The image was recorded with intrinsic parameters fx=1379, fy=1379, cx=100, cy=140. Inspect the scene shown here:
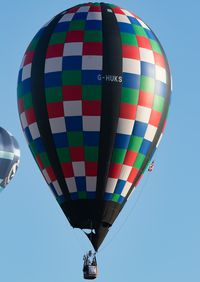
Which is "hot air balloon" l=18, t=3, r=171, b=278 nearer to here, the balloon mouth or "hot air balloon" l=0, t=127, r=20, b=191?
the balloon mouth

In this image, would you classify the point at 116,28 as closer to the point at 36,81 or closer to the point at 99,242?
the point at 36,81

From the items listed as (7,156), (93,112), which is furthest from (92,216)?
(7,156)


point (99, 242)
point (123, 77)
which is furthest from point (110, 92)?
point (99, 242)

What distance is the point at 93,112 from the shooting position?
1674 inches

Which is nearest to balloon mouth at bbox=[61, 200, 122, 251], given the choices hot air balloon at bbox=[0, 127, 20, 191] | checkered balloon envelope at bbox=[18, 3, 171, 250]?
checkered balloon envelope at bbox=[18, 3, 171, 250]

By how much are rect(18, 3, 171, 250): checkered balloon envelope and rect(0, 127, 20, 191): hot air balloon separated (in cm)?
1344

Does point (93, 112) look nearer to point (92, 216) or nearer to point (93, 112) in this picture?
point (93, 112)

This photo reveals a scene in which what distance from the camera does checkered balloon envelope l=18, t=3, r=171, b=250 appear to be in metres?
42.6

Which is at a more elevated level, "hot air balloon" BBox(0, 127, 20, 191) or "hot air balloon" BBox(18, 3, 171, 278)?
"hot air balloon" BBox(0, 127, 20, 191)

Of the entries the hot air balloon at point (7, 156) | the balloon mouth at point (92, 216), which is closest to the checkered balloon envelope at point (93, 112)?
the balloon mouth at point (92, 216)

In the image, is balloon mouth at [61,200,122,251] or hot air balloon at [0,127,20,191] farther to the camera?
hot air balloon at [0,127,20,191]

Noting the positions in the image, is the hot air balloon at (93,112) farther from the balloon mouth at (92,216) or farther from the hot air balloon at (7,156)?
the hot air balloon at (7,156)

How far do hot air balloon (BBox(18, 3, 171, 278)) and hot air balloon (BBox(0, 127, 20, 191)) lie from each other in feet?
44.1

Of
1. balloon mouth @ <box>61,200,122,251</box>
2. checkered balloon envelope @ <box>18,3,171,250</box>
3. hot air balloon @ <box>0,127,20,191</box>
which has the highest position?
hot air balloon @ <box>0,127,20,191</box>
